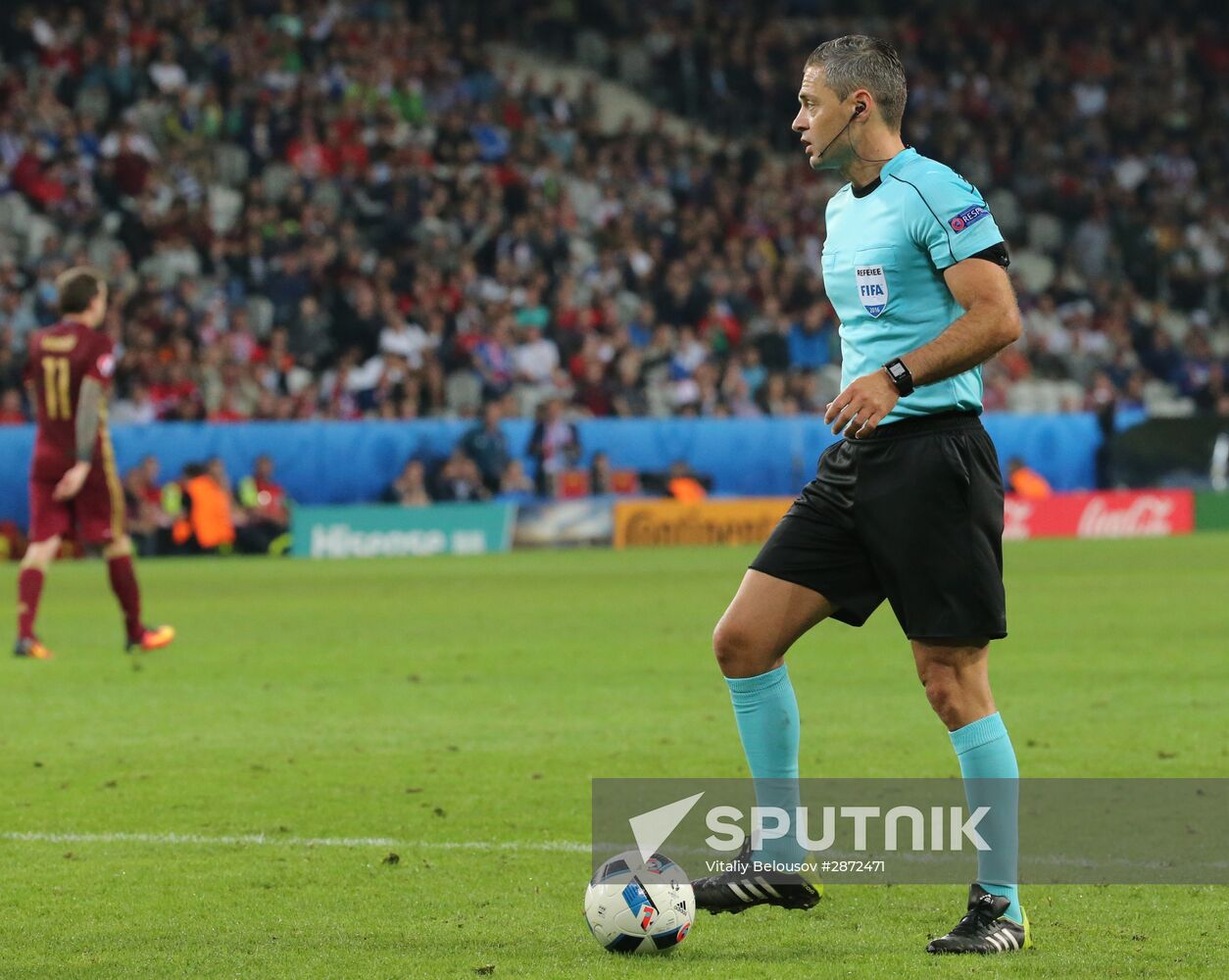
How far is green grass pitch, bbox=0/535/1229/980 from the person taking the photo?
4.67 m

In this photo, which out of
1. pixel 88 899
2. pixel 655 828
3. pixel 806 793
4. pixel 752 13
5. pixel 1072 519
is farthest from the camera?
pixel 752 13

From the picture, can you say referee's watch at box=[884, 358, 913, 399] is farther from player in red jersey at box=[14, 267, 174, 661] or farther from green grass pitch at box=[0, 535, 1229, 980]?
player in red jersey at box=[14, 267, 174, 661]

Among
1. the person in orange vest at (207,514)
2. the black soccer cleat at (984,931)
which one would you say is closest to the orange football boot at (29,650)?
the black soccer cleat at (984,931)

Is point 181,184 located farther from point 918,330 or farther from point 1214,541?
point 918,330

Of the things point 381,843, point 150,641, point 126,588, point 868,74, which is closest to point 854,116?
point 868,74

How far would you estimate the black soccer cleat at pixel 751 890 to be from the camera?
16.1 ft

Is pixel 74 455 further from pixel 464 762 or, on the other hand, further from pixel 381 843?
pixel 381 843

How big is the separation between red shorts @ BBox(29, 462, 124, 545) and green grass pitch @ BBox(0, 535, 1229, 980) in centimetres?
77

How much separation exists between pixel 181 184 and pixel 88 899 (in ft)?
70.2

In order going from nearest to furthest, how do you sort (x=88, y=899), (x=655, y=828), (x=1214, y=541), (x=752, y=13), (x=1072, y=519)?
1. (x=88, y=899)
2. (x=655, y=828)
3. (x=1214, y=541)
4. (x=1072, y=519)
5. (x=752, y=13)

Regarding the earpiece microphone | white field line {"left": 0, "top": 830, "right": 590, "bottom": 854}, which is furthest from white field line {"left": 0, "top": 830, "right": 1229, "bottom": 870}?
the earpiece microphone

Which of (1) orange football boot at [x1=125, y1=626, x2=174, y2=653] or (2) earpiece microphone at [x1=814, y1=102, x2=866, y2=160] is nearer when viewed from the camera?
(2) earpiece microphone at [x1=814, y1=102, x2=866, y2=160]

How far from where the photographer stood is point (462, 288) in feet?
86.1

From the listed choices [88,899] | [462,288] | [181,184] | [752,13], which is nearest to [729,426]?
[462,288]
